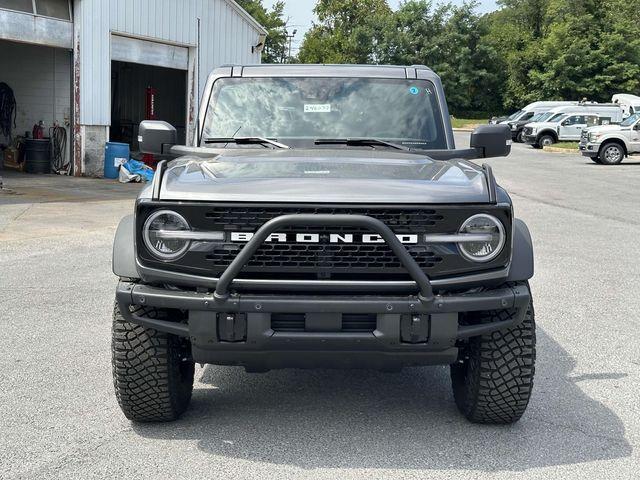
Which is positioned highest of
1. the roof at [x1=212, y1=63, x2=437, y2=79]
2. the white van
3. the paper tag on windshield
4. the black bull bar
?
the white van

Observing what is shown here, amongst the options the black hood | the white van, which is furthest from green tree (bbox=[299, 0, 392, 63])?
the black hood

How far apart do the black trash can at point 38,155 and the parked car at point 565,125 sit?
25.5 meters

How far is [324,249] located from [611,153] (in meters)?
27.7

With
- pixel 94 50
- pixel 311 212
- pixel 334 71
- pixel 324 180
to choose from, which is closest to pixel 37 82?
pixel 94 50

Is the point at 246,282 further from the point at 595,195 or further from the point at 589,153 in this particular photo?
the point at 589,153

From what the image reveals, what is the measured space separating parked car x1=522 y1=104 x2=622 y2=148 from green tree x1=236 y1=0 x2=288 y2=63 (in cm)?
2924

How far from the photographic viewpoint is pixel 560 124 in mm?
40125

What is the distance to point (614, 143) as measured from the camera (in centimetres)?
2930

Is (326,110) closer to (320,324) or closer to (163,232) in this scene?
(163,232)

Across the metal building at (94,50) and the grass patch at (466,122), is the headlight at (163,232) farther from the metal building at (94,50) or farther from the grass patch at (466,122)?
the grass patch at (466,122)

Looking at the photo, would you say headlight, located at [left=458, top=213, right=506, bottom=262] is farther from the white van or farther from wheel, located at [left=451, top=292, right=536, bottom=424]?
the white van

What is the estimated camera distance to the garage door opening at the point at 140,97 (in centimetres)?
2953

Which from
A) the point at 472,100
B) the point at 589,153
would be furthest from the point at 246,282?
the point at 472,100

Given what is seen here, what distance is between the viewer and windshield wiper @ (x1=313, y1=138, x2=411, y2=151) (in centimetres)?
507
